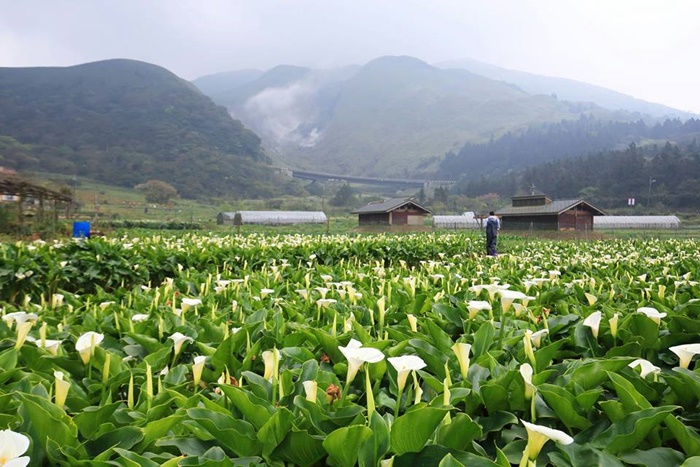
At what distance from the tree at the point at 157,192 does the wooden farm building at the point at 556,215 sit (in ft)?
188

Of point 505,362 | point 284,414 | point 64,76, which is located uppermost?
point 64,76

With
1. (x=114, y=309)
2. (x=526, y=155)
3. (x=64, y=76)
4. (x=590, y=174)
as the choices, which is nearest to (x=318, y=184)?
(x=526, y=155)

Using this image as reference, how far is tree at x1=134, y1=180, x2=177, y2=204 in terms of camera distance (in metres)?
75.8

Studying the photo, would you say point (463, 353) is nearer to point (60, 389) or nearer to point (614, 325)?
point (614, 325)

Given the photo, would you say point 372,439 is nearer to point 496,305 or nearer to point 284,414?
point 284,414

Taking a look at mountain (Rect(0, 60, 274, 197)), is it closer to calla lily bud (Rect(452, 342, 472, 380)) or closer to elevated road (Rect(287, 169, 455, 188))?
elevated road (Rect(287, 169, 455, 188))

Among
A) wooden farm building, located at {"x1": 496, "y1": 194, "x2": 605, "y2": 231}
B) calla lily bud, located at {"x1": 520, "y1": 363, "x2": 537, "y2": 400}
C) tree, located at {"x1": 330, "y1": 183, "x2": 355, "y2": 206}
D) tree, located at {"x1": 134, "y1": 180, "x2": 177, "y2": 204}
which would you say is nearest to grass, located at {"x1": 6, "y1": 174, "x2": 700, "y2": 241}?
tree, located at {"x1": 134, "y1": 180, "x2": 177, "y2": 204}

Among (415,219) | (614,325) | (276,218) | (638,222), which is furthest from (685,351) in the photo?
(638,222)

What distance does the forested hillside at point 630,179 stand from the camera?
68.1m

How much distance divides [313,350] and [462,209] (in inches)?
3250

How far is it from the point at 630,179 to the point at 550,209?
154 feet

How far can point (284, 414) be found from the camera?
1349 mm

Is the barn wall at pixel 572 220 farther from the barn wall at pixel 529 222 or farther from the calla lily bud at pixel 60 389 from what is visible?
the calla lily bud at pixel 60 389

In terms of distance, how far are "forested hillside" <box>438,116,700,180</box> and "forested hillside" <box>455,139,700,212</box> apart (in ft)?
137
